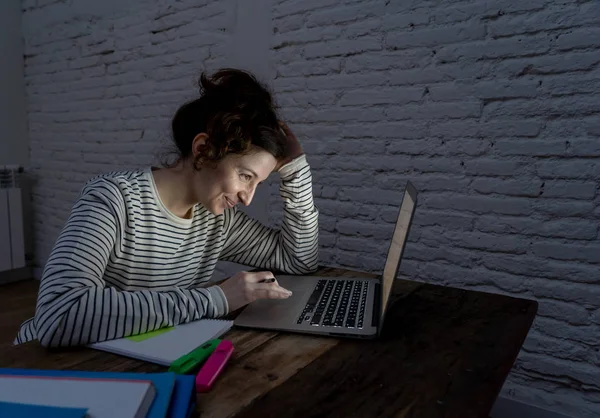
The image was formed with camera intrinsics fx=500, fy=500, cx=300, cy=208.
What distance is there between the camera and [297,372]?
2.38ft

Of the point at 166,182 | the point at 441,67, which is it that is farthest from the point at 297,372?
the point at 441,67

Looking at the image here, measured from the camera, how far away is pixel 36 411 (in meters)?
0.51

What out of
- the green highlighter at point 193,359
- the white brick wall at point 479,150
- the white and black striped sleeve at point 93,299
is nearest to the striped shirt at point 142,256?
the white and black striped sleeve at point 93,299

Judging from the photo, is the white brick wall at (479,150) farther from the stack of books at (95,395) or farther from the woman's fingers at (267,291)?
the stack of books at (95,395)

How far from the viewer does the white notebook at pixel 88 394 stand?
53 cm

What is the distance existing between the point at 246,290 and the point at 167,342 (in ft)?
0.66

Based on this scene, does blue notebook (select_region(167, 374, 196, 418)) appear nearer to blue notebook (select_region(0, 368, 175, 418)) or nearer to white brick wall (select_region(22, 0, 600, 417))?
blue notebook (select_region(0, 368, 175, 418))

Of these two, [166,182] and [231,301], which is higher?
[166,182]

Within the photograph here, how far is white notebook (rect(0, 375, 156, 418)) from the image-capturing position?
1.75ft

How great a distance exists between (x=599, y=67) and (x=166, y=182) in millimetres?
1256

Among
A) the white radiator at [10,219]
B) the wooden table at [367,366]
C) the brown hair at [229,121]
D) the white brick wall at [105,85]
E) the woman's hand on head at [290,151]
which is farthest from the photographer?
the white radiator at [10,219]

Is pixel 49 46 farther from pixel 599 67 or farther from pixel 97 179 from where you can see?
pixel 599 67

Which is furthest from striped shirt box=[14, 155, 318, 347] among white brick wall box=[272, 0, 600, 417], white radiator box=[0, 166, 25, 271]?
white radiator box=[0, 166, 25, 271]

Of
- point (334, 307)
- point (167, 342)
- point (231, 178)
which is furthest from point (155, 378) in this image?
point (231, 178)
